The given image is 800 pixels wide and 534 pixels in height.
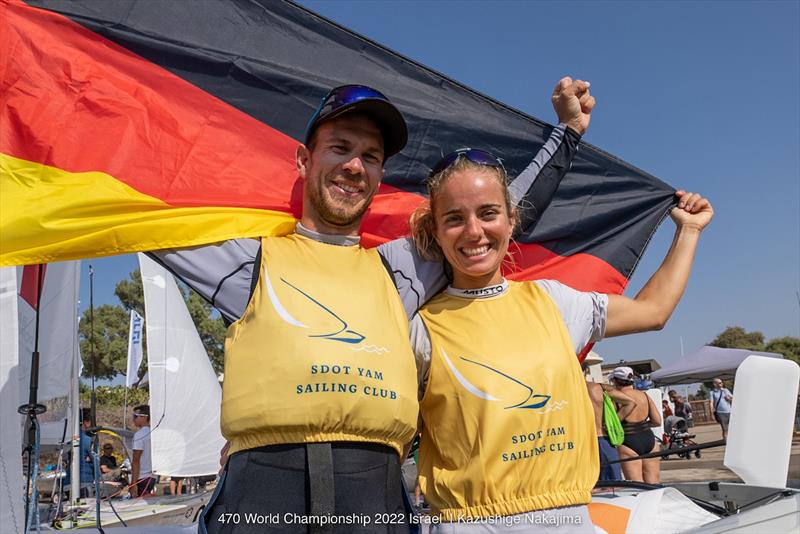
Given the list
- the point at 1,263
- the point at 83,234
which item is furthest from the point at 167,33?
the point at 1,263

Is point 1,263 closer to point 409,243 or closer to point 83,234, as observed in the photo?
point 83,234

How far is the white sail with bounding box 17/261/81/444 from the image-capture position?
6.78 m

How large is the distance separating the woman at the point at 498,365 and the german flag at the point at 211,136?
65cm

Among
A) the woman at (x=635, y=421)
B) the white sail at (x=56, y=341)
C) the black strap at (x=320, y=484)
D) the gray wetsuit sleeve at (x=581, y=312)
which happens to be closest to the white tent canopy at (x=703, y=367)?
the woman at (x=635, y=421)

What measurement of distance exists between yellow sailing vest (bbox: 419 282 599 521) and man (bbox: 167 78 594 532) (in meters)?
0.12

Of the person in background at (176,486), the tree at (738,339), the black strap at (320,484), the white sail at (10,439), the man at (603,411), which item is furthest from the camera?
the tree at (738,339)

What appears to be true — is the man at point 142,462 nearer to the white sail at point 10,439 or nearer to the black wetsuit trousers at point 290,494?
the white sail at point 10,439

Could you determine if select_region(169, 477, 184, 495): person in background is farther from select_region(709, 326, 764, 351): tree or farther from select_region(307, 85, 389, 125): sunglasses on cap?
select_region(709, 326, 764, 351): tree

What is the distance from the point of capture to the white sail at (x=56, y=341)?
22.2 feet

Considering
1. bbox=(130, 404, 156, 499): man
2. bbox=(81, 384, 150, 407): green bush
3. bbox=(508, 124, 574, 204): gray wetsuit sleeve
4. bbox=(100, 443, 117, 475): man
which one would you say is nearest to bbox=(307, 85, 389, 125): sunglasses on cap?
bbox=(508, 124, 574, 204): gray wetsuit sleeve

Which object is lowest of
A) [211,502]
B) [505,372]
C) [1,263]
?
[211,502]

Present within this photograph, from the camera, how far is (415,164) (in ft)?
9.54

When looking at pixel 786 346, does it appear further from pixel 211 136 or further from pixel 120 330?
pixel 211 136

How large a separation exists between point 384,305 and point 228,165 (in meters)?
1.06
